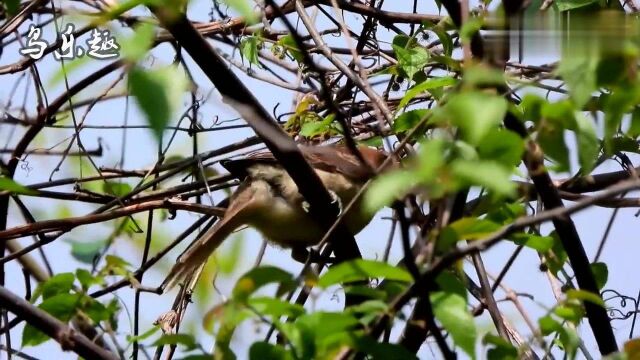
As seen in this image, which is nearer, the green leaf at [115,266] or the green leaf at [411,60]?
the green leaf at [115,266]

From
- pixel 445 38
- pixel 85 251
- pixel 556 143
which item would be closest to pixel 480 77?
pixel 556 143

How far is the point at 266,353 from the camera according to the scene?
1849mm

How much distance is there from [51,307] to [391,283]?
782mm

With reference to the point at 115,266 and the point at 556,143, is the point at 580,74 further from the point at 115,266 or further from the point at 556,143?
the point at 115,266

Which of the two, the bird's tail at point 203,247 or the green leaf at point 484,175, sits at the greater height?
the bird's tail at point 203,247

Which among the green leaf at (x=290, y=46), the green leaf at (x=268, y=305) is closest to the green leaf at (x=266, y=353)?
the green leaf at (x=268, y=305)

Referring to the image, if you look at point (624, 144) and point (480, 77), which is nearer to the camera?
point (480, 77)

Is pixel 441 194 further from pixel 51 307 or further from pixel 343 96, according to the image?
pixel 343 96

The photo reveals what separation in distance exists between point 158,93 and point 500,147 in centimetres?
54

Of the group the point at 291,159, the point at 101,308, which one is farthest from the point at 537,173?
the point at 101,308

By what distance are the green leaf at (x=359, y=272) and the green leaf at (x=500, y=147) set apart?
0.87 ft

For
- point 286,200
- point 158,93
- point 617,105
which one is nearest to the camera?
point 158,93

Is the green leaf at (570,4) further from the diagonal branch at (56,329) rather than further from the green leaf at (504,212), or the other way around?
the diagonal branch at (56,329)

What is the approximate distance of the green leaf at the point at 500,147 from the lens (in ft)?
5.12
